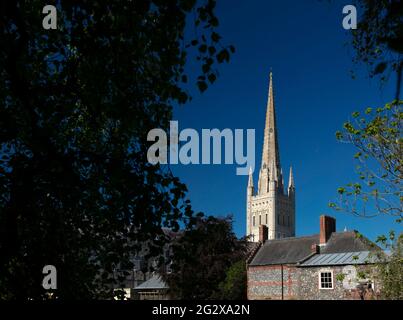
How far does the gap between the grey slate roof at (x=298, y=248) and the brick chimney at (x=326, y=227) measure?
45 cm

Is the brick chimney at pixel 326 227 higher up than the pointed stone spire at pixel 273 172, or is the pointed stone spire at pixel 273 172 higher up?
the pointed stone spire at pixel 273 172

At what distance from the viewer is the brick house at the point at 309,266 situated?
39.5m

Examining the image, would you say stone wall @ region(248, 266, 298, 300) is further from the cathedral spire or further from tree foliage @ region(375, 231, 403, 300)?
the cathedral spire

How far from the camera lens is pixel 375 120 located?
1753 cm

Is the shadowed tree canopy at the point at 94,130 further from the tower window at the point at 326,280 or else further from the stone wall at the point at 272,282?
the stone wall at the point at 272,282

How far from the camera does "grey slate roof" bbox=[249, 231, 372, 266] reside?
1668 inches

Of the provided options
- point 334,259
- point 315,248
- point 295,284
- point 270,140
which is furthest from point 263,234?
point 270,140

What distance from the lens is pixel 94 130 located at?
8.64 metres

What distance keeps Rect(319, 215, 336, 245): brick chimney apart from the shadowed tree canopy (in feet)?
130

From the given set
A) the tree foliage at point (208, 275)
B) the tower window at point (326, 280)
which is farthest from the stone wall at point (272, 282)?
the tower window at point (326, 280)

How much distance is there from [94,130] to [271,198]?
183127 mm

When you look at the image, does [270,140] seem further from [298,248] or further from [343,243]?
[343,243]

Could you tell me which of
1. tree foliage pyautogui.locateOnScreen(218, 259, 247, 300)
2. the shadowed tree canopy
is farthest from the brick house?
the shadowed tree canopy
